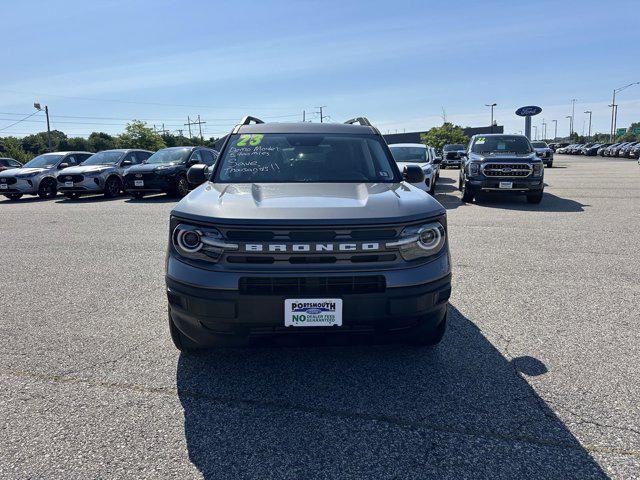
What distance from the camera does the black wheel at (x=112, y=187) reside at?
1670cm

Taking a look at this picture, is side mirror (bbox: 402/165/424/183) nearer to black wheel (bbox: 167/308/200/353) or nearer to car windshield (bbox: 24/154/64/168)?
black wheel (bbox: 167/308/200/353)

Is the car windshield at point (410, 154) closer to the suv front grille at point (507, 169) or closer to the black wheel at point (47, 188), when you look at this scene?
the suv front grille at point (507, 169)

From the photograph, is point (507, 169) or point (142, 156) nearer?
point (507, 169)

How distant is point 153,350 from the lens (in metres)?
3.84

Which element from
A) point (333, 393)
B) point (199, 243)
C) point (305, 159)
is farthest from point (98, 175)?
point (333, 393)

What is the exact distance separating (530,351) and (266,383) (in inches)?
78.9

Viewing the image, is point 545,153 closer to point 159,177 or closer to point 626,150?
point 159,177

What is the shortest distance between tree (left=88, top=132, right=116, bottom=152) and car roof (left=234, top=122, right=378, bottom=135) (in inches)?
3900

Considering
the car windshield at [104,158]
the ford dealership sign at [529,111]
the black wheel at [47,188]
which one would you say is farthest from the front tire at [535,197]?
the ford dealership sign at [529,111]

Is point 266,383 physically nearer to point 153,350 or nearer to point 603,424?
point 153,350

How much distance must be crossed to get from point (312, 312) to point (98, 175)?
613 inches

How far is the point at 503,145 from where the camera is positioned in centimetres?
1357

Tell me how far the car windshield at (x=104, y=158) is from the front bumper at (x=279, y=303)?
15.9 meters

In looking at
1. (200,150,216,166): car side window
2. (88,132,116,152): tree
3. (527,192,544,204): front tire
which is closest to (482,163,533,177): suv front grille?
(527,192,544,204): front tire
